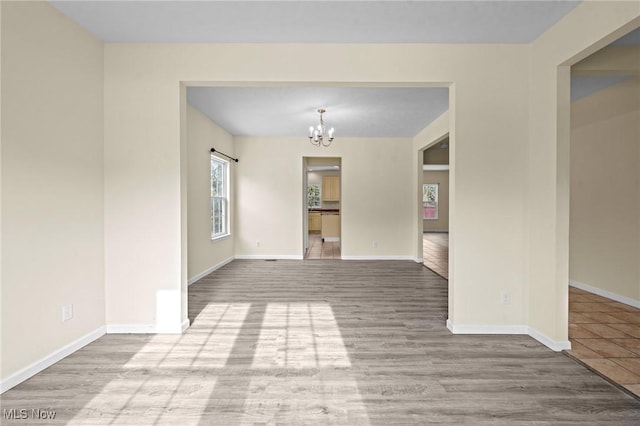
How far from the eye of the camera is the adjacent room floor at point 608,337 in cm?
221

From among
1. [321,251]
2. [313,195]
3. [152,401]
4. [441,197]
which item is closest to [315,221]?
[313,195]

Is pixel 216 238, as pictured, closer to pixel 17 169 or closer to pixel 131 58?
pixel 131 58

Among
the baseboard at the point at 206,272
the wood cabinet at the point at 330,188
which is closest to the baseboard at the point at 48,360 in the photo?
the baseboard at the point at 206,272

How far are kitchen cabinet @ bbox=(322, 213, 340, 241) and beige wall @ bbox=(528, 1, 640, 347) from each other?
7.27m

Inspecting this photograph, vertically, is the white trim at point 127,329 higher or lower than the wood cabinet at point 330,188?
lower

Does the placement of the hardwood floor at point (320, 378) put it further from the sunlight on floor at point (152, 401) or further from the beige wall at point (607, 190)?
the beige wall at point (607, 190)

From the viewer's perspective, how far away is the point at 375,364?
7.63ft

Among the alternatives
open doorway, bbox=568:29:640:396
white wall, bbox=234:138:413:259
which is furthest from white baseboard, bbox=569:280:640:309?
white wall, bbox=234:138:413:259

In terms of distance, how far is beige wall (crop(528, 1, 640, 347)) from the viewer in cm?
241

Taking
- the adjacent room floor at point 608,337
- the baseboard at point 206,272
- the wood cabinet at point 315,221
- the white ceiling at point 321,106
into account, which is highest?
the white ceiling at point 321,106

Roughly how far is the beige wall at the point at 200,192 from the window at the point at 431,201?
967 centimetres

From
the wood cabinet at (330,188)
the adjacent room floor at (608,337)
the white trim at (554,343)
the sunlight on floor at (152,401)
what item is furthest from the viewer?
the wood cabinet at (330,188)

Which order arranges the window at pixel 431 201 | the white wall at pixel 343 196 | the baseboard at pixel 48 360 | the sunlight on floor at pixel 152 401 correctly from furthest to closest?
the window at pixel 431 201
the white wall at pixel 343 196
the baseboard at pixel 48 360
the sunlight on floor at pixel 152 401

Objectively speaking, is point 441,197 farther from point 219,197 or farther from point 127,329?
point 127,329
